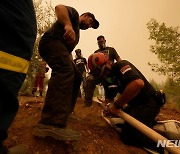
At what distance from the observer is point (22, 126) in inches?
113

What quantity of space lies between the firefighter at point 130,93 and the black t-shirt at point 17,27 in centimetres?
222

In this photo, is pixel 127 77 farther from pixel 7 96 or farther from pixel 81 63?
pixel 81 63

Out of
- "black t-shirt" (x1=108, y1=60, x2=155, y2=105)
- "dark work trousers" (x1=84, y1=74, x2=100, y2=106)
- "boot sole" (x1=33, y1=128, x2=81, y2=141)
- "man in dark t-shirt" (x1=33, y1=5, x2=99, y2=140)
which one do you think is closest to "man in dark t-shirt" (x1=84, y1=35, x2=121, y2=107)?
"dark work trousers" (x1=84, y1=74, x2=100, y2=106)

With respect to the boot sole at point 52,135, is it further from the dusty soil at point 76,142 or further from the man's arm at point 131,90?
the man's arm at point 131,90

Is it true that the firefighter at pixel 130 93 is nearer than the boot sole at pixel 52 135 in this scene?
No

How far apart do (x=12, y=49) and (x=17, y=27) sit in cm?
9

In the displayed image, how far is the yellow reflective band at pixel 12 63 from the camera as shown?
35.6 inches

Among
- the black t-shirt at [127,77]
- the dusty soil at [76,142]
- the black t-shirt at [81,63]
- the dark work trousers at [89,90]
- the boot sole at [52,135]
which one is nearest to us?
the boot sole at [52,135]

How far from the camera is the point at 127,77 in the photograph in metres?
3.20

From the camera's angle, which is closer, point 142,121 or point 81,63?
point 142,121

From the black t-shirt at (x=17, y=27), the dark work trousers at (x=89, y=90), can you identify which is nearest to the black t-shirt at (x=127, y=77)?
the dark work trousers at (x=89, y=90)

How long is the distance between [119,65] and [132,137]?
3.13ft

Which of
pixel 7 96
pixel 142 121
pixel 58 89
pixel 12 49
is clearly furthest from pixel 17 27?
pixel 142 121

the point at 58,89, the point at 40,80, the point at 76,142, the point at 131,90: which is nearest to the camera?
the point at 58,89
